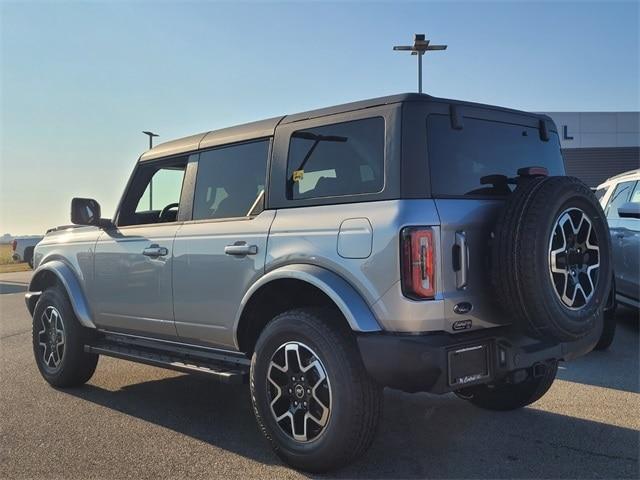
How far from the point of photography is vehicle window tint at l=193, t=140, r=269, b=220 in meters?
4.15

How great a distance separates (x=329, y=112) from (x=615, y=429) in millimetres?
2872

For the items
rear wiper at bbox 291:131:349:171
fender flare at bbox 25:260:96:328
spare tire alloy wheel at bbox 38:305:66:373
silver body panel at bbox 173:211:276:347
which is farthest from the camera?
spare tire alloy wheel at bbox 38:305:66:373

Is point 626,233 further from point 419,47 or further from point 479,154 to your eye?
point 419,47

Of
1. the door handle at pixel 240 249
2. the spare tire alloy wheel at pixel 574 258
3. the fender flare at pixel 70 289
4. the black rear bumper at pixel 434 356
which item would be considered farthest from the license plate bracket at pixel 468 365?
the fender flare at pixel 70 289

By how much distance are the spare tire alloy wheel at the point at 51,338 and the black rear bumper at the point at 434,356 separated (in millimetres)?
3453

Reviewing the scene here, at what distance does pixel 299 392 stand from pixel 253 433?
3.08 feet

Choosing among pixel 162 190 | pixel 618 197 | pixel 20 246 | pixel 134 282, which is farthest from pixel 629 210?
pixel 20 246

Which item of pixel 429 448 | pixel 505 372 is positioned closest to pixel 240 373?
pixel 429 448

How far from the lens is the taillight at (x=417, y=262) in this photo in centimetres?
309

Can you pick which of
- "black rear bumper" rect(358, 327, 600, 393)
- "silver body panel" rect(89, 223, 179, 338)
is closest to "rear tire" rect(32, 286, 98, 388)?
"silver body panel" rect(89, 223, 179, 338)

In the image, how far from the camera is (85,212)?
5160 millimetres

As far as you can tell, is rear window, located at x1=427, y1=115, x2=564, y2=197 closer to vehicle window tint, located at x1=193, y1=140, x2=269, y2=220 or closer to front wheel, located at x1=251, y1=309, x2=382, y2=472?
front wheel, located at x1=251, y1=309, x2=382, y2=472

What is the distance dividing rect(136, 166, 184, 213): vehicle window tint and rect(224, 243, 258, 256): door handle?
0.98 metres

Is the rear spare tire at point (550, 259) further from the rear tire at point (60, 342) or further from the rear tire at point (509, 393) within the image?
the rear tire at point (60, 342)
